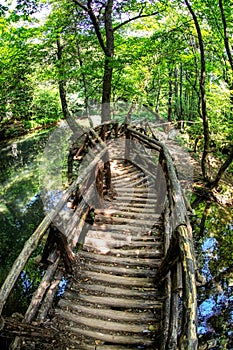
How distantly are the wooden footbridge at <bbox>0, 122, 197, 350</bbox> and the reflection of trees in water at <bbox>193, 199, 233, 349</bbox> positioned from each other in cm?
120

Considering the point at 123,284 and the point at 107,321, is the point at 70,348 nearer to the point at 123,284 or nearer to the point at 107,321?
the point at 107,321

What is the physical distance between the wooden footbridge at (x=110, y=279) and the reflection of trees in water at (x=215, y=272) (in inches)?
47.4

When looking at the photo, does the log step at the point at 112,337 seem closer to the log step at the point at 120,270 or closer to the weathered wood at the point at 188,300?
the log step at the point at 120,270

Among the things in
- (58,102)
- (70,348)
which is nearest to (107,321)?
(70,348)

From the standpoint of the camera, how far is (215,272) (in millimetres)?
7184

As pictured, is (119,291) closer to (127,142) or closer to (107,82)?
(127,142)

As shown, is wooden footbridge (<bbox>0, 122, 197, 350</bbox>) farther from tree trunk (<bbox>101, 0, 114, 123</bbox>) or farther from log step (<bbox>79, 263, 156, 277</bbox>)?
tree trunk (<bbox>101, 0, 114, 123</bbox>)

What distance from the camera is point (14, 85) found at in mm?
11430

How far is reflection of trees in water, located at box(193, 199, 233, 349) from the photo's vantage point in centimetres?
567

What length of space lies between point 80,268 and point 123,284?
0.72 meters

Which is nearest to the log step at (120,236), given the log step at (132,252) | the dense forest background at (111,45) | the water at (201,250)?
the log step at (132,252)

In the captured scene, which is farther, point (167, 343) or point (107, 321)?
point (107, 321)

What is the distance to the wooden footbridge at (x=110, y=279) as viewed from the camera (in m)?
3.04

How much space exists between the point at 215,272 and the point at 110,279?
381cm
